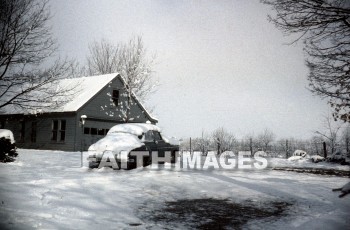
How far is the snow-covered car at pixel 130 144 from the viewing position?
1117 centimetres

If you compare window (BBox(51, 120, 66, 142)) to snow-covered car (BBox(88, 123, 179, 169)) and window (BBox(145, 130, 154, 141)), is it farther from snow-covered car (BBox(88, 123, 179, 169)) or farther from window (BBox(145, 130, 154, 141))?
window (BBox(145, 130, 154, 141))

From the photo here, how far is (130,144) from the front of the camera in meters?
11.4

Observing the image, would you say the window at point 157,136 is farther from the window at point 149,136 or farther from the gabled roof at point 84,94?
the gabled roof at point 84,94

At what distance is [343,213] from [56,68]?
13806mm

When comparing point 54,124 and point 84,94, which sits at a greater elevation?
point 84,94

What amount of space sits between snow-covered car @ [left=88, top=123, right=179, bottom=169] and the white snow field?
1.94 metres

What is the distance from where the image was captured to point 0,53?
13.5 meters

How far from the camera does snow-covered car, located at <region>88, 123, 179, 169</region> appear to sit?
11172 millimetres

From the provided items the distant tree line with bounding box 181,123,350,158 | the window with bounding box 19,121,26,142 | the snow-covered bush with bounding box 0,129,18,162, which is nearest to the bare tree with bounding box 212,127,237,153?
the distant tree line with bounding box 181,123,350,158

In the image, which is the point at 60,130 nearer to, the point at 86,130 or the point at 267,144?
the point at 86,130

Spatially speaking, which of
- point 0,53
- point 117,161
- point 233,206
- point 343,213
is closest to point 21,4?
point 0,53

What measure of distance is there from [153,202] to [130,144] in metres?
4.99

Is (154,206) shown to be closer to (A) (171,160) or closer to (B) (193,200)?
(B) (193,200)

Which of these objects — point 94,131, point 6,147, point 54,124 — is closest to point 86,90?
point 94,131
